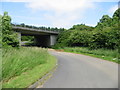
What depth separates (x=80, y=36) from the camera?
30.0m

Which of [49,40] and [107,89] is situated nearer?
[107,89]

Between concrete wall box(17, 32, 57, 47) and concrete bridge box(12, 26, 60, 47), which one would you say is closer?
concrete bridge box(12, 26, 60, 47)

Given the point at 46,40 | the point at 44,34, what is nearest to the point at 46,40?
the point at 46,40

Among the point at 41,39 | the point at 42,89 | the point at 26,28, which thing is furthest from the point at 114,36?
the point at 41,39

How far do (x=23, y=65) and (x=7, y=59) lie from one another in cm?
137

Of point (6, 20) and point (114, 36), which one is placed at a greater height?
point (6, 20)

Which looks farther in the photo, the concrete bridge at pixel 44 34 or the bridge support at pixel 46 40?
the bridge support at pixel 46 40

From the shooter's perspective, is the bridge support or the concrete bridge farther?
the bridge support

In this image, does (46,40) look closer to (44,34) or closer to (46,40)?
(46,40)

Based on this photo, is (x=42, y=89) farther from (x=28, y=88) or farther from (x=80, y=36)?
(x=80, y=36)

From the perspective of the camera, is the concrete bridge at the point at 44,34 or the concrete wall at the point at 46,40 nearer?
the concrete bridge at the point at 44,34

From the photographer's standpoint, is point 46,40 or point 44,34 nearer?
point 44,34

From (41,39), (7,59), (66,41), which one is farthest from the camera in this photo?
(41,39)

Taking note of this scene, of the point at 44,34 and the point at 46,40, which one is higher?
the point at 44,34
